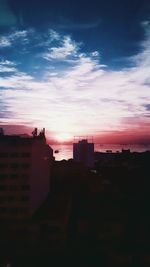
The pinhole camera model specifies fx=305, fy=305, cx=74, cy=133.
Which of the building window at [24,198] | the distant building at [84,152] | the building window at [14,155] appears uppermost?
the distant building at [84,152]

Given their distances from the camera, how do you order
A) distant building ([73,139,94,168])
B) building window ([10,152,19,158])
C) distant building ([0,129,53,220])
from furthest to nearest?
1. distant building ([73,139,94,168])
2. building window ([10,152,19,158])
3. distant building ([0,129,53,220])

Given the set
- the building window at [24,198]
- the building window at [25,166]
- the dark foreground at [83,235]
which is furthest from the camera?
the building window at [25,166]

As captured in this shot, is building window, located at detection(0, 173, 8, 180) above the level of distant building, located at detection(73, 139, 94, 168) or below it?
below

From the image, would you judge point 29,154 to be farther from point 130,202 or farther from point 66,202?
point 130,202

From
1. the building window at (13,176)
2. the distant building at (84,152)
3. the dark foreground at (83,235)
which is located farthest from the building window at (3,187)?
the distant building at (84,152)

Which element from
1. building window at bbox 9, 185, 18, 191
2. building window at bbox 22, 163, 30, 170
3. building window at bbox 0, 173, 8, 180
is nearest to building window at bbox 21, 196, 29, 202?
building window at bbox 9, 185, 18, 191

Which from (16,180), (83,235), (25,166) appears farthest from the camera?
(83,235)

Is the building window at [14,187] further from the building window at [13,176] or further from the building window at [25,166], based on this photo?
the building window at [25,166]

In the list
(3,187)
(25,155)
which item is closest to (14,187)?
(3,187)

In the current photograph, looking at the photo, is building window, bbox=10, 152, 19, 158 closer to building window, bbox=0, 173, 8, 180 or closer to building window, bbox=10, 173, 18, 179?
building window, bbox=10, 173, 18, 179

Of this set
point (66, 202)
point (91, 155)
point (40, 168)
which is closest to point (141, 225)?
point (66, 202)

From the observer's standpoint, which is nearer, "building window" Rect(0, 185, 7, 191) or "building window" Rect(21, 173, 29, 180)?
"building window" Rect(0, 185, 7, 191)

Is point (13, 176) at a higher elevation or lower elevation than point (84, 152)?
lower

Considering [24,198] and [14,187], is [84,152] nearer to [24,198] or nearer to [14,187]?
[24,198]
